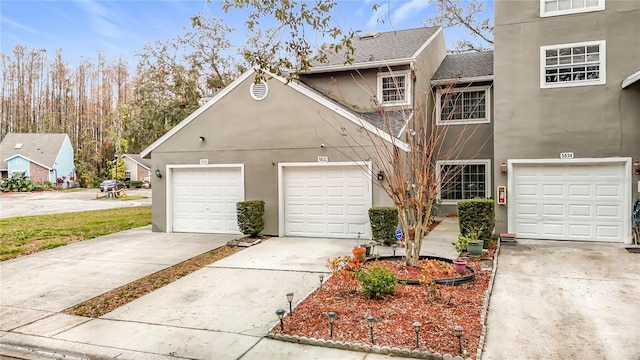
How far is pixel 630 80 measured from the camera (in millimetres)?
9219

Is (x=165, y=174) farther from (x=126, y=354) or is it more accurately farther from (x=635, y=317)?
(x=635, y=317)

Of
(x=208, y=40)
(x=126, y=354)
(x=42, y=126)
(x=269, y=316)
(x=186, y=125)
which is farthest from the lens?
(x=42, y=126)

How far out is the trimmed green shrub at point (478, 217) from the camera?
9.23 metres

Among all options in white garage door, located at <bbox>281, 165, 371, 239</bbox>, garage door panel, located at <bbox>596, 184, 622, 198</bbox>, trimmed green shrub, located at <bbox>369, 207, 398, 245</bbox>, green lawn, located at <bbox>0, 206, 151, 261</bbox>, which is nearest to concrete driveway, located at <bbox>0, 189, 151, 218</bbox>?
green lawn, located at <bbox>0, 206, 151, 261</bbox>

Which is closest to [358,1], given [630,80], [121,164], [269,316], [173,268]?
[269,316]

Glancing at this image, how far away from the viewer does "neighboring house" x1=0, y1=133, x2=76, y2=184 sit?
40906 millimetres

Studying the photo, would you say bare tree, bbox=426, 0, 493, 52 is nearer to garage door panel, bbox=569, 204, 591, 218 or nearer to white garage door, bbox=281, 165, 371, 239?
garage door panel, bbox=569, 204, 591, 218

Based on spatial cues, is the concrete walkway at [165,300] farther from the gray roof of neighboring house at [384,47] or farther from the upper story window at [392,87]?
the gray roof of neighboring house at [384,47]

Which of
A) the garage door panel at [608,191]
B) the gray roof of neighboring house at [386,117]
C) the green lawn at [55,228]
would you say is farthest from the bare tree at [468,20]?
the green lawn at [55,228]

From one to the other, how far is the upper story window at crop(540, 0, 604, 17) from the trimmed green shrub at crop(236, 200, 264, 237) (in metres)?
9.11

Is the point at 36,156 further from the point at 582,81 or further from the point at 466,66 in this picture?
the point at 582,81

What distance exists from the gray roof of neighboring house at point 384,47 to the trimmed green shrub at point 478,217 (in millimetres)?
5747

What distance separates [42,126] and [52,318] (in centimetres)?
5602

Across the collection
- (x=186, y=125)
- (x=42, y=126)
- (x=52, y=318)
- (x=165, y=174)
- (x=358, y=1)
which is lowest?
(x=52, y=318)
